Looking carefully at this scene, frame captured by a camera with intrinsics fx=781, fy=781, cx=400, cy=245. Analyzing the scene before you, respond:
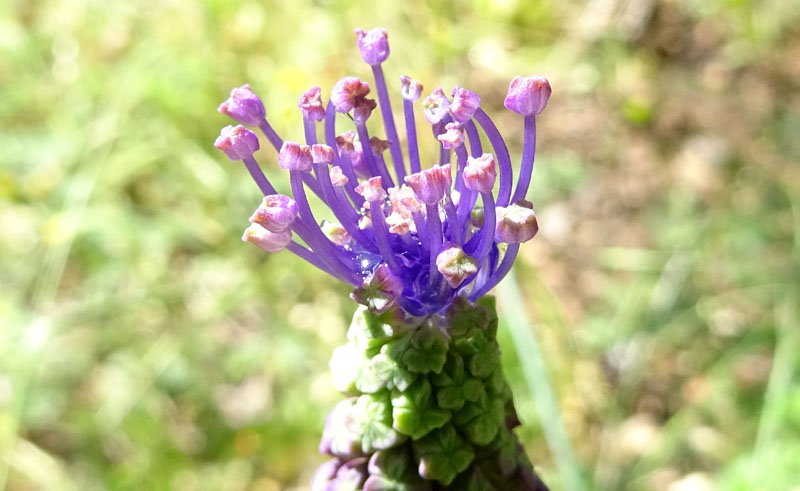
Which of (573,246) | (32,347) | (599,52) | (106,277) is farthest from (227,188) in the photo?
(599,52)

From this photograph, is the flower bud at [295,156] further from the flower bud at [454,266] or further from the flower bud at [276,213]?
the flower bud at [454,266]

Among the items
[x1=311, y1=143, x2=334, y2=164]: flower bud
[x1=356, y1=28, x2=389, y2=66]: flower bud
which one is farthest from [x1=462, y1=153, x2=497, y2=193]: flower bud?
[x1=356, y1=28, x2=389, y2=66]: flower bud

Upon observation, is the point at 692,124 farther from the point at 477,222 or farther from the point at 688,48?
the point at 477,222

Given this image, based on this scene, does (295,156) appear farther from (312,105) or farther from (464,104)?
(464,104)

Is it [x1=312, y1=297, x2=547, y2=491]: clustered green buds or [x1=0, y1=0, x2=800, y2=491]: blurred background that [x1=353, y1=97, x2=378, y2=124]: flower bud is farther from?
[x1=0, y1=0, x2=800, y2=491]: blurred background

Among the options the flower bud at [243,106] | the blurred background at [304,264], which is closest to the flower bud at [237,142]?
the flower bud at [243,106]
